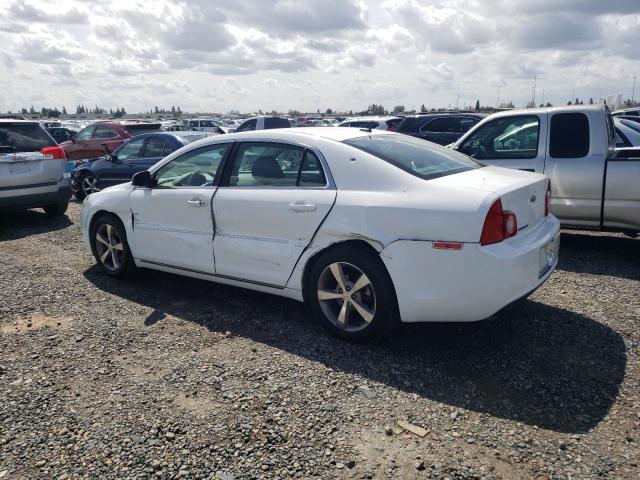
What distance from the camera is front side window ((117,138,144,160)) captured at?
10.0 meters

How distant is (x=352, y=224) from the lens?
381 centimetres

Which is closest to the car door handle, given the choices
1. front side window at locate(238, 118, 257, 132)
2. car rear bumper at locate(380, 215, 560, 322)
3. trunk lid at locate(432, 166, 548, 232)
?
car rear bumper at locate(380, 215, 560, 322)

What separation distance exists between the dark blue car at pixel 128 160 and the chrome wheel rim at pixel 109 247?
3923 mm

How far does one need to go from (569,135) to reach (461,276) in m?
3.89

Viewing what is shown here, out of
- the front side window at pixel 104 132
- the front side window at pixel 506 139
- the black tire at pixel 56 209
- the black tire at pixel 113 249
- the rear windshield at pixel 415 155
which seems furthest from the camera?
the front side window at pixel 104 132

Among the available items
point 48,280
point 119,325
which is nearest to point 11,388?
point 119,325

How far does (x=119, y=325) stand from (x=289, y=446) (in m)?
2.28

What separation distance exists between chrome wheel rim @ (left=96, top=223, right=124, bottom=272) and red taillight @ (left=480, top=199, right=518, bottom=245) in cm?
373

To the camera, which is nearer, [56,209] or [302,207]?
[302,207]

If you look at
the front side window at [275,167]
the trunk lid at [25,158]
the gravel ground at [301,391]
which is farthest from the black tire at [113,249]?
A: the trunk lid at [25,158]

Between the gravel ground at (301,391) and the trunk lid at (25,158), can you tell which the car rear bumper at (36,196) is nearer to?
the trunk lid at (25,158)

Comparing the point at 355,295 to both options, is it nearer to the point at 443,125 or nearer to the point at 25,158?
the point at 25,158

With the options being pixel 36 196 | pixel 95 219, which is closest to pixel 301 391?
pixel 95 219

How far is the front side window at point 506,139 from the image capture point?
670cm
